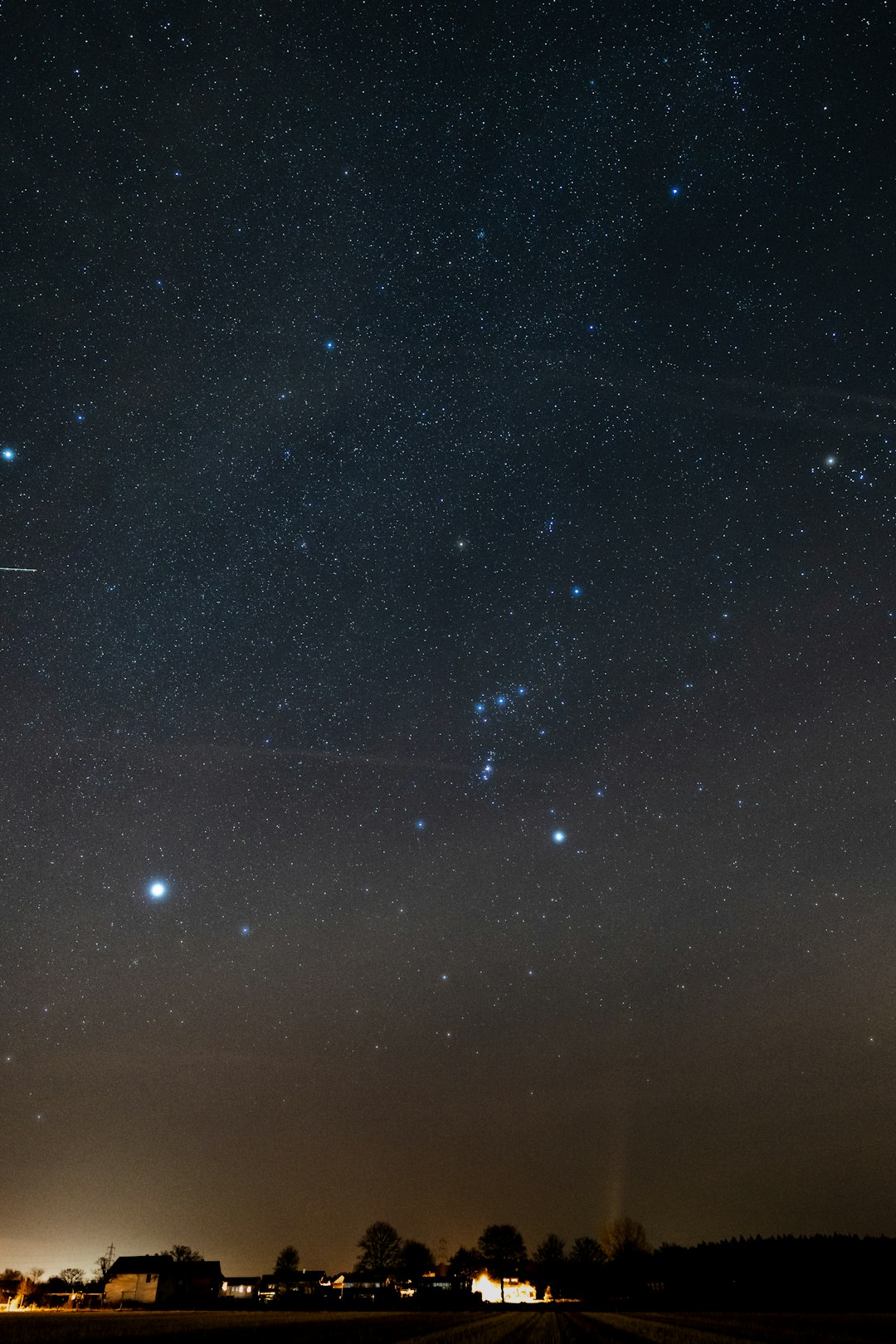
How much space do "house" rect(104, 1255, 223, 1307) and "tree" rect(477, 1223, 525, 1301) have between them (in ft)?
215

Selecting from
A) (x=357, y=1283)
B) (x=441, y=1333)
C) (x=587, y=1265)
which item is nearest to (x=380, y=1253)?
(x=357, y=1283)

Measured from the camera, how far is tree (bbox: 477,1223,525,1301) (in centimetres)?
14650

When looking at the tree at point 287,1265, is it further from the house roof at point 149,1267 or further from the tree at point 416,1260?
the house roof at point 149,1267

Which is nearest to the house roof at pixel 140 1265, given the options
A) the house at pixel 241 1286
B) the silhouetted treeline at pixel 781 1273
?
the house at pixel 241 1286

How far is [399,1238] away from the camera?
439ft

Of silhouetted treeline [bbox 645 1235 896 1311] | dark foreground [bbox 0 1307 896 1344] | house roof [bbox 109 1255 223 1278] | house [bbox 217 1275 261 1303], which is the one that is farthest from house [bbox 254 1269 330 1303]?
dark foreground [bbox 0 1307 896 1344]

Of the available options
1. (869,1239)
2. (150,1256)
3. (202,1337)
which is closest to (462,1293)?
(150,1256)

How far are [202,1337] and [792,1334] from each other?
21.0 m

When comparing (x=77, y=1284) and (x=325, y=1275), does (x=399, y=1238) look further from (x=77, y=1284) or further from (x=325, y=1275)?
(x=77, y=1284)

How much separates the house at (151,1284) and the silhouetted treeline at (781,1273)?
146ft

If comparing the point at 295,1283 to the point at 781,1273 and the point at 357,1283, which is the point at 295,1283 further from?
the point at 781,1273

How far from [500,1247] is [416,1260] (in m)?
18.4

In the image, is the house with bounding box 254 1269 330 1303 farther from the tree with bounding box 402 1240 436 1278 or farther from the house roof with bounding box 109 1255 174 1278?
the house roof with bounding box 109 1255 174 1278

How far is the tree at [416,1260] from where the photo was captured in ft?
433
